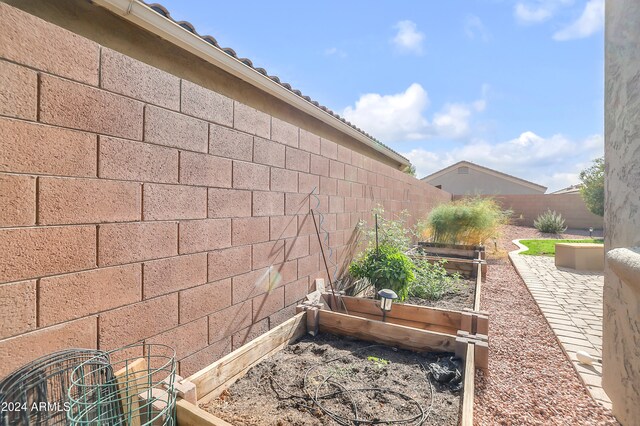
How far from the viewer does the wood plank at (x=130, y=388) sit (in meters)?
1.53

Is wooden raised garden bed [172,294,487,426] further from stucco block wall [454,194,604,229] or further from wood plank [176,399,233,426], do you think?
stucco block wall [454,194,604,229]

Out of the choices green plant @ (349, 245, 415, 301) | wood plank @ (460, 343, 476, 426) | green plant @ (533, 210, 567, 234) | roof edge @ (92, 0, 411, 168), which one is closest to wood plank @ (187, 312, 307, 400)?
green plant @ (349, 245, 415, 301)

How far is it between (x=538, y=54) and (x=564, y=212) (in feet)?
Answer: 50.8

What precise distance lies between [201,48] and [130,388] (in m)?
2.52

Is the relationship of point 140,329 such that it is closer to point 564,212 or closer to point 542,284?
point 542,284

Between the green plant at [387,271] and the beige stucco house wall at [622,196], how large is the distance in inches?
77.9

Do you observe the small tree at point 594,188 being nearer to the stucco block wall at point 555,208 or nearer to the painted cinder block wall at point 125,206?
the stucco block wall at point 555,208

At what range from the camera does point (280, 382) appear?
87.8 inches

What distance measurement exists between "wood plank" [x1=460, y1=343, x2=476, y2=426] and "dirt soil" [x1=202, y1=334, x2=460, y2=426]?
14 centimetres

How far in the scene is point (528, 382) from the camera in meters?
2.87

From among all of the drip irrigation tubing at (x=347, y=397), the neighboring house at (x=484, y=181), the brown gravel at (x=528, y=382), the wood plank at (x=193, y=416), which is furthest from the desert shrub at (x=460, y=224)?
the neighboring house at (x=484, y=181)

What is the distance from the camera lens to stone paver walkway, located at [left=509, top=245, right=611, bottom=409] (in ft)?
10.1

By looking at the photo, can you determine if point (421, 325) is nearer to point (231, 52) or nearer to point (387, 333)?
point (387, 333)

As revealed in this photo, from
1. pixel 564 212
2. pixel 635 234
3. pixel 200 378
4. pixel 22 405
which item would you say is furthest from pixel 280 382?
pixel 564 212
